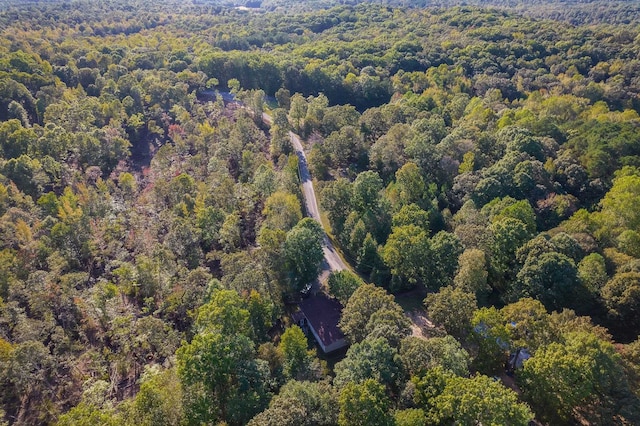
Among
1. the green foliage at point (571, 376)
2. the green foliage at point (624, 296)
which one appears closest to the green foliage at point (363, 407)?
the green foliage at point (571, 376)

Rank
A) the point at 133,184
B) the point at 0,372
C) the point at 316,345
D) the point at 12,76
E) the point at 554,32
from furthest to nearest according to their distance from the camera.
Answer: the point at 554,32 → the point at 12,76 → the point at 133,184 → the point at 316,345 → the point at 0,372

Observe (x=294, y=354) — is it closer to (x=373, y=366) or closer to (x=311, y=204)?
(x=373, y=366)

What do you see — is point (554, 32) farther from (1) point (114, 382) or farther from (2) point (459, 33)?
(1) point (114, 382)

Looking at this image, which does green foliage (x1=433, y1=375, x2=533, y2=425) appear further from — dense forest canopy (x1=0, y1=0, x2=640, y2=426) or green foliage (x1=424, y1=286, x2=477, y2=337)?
green foliage (x1=424, y1=286, x2=477, y2=337)

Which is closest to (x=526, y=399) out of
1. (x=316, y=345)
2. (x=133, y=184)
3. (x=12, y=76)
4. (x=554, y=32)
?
(x=316, y=345)

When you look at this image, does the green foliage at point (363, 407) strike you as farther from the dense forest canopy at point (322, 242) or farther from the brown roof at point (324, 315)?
the brown roof at point (324, 315)
